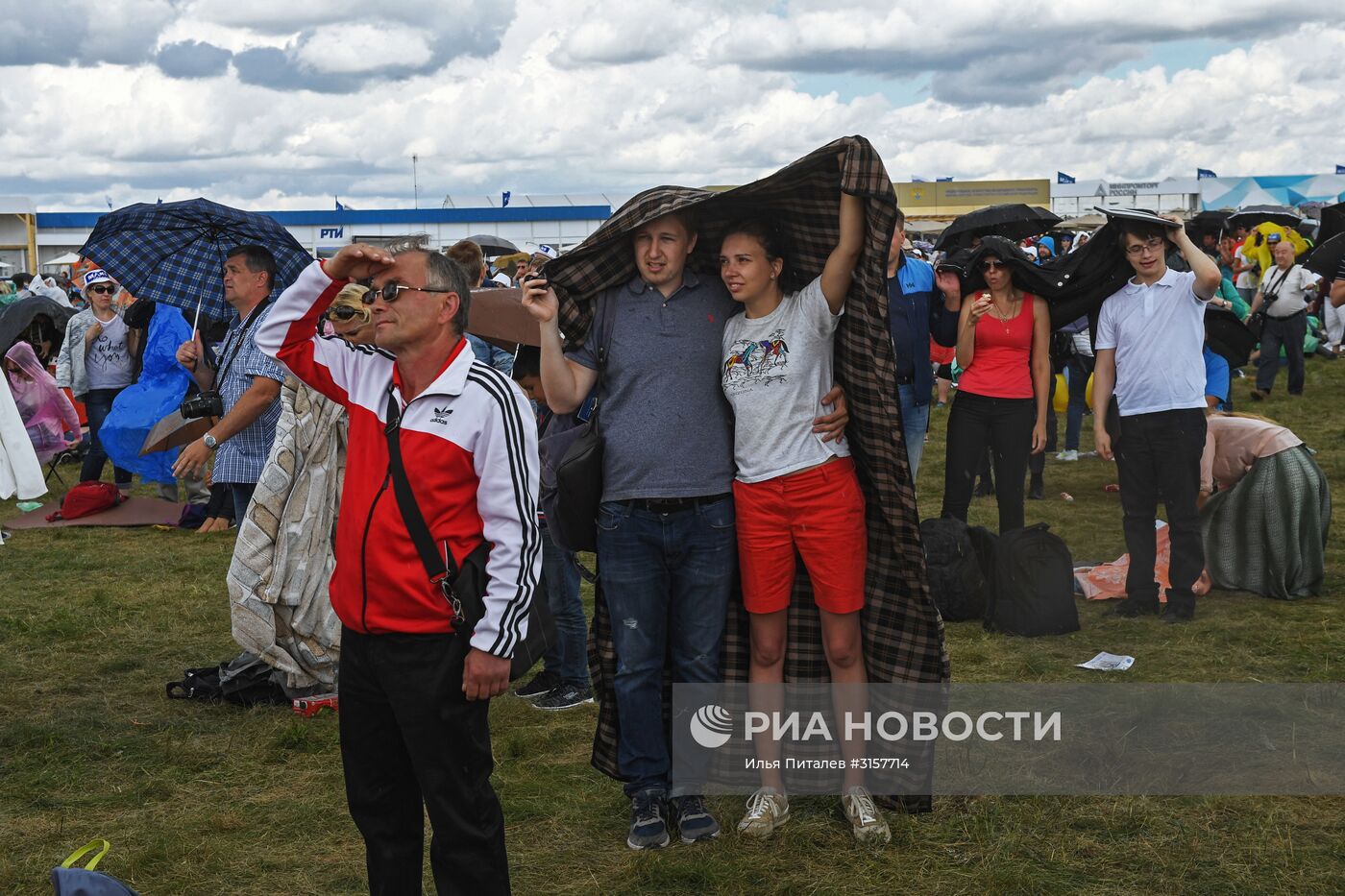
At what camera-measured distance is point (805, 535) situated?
394 centimetres

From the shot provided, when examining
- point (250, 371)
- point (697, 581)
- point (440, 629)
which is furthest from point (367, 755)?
point (250, 371)

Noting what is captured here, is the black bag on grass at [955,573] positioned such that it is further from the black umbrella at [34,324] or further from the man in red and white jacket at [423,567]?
the black umbrella at [34,324]

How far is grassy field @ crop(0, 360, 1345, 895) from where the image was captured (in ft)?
12.6

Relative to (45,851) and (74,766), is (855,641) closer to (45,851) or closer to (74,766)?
(45,851)

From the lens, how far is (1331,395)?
51.5 ft

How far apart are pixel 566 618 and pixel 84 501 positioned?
21.7 feet

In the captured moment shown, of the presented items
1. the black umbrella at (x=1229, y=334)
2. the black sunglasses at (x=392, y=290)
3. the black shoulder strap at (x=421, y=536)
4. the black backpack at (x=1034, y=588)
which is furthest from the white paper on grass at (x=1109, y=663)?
the black sunglasses at (x=392, y=290)

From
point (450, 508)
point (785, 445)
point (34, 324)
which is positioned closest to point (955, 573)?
point (785, 445)

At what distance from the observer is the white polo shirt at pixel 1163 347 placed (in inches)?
247

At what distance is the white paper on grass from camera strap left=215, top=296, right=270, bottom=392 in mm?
4036

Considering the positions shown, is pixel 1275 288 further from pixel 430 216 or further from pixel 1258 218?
pixel 430 216

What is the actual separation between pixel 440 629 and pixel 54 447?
345 inches

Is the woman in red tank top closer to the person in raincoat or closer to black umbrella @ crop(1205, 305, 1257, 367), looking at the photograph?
black umbrella @ crop(1205, 305, 1257, 367)

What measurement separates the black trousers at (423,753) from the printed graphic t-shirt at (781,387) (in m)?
1.25
